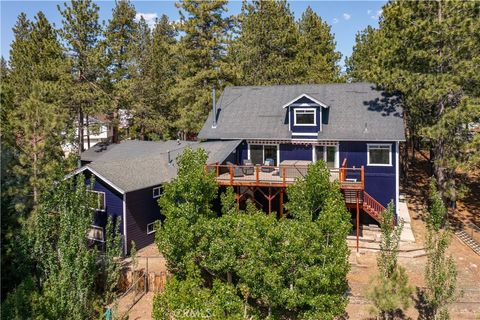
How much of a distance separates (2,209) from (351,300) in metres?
14.2

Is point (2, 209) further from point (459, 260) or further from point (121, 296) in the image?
point (459, 260)

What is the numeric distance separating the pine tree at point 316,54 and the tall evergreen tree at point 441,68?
17.2 m

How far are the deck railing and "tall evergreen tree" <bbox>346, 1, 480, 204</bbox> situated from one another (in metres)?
5.13

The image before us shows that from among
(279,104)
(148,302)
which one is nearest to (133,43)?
(279,104)

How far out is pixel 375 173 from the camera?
75.8 feet

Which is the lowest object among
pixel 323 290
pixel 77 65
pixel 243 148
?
pixel 323 290

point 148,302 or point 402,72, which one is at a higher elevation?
point 402,72

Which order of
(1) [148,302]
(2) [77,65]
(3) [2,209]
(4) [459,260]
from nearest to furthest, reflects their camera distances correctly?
(3) [2,209] → (1) [148,302] → (4) [459,260] → (2) [77,65]

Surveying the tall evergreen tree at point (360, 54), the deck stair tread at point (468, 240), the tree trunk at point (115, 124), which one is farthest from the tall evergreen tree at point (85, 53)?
the deck stair tread at point (468, 240)

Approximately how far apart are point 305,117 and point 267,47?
1827 centimetres

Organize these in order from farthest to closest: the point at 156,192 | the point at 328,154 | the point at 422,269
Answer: the point at 328,154, the point at 156,192, the point at 422,269

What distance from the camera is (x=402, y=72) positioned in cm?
2194

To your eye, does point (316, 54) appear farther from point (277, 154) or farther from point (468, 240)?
point (468, 240)

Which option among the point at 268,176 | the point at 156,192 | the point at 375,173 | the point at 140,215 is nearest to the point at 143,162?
the point at 156,192
